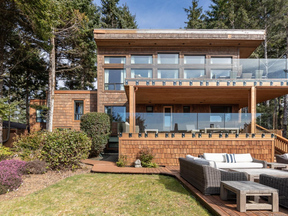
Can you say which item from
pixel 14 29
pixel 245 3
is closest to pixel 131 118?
pixel 14 29

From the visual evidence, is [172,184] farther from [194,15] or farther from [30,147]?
[194,15]

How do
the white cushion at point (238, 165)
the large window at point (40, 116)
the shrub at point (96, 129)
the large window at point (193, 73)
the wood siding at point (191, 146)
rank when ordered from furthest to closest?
the large window at point (40, 116), the large window at point (193, 73), the shrub at point (96, 129), the wood siding at point (191, 146), the white cushion at point (238, 165)

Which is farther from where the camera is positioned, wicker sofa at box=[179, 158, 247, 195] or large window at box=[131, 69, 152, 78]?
large window at box=[131, 69, 152, 78]

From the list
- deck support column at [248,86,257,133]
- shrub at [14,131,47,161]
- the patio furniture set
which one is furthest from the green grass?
deck support column at [248,86,257,133]

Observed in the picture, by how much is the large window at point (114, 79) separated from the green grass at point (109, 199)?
742 cm

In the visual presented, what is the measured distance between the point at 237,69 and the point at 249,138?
3748 mm

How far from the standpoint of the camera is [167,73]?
8.90 meters

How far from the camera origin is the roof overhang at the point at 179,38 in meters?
10.9

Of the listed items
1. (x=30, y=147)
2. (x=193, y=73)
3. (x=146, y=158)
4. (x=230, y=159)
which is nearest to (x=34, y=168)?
(x=30, y=147)

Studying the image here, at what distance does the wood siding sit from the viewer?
739cm

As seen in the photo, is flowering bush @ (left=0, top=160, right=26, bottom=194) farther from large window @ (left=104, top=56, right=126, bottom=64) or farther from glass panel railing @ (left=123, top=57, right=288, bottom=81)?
large window @ (left=104, top=56, right=126, bottom=64)

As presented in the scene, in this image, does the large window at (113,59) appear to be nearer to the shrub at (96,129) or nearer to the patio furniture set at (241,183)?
the shrub at (96,129)

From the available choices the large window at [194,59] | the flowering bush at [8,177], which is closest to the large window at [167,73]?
the large window at [194,59]

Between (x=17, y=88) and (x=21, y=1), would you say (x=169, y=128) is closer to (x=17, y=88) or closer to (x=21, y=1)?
(x=21, y=1)
